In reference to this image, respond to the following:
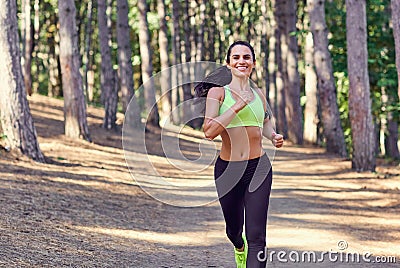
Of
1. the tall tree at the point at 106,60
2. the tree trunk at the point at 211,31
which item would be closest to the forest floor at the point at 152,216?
the tall tree at the point at 106,60

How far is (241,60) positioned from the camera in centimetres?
622

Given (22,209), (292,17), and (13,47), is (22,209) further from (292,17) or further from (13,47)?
(292,17)

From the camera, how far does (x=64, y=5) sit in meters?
18.9

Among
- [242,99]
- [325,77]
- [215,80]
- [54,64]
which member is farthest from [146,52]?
[242,99]

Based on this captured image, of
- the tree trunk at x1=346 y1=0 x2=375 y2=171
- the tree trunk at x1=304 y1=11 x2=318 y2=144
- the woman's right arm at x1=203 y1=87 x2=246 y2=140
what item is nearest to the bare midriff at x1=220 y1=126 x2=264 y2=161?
the woman's right arm at x1=203 y1=87 x2=246 y2=140

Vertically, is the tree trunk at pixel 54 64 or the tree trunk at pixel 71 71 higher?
the tree trunk at pixel 71 71

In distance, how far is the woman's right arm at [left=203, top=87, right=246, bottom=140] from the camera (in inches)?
236

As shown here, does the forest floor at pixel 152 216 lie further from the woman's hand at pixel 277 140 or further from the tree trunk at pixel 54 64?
the tree trunk at pixel 54 64

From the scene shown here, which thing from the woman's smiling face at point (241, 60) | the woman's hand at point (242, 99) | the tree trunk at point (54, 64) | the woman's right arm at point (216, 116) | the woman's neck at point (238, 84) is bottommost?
the tree trunk at point (54, 64)

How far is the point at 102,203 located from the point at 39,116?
14.3m

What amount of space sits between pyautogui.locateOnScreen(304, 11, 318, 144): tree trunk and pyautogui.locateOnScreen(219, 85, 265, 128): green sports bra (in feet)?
70.3

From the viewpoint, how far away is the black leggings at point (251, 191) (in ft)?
20.2

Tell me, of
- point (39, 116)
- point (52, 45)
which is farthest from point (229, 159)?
point (52, 45)

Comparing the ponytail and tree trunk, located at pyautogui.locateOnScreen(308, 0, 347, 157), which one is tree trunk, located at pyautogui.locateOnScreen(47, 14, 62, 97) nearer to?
tree trunk, located at pyautogui.locateOnScreen(308, 0, 347, 157)
